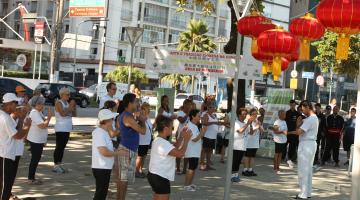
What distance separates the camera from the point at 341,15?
A: 6297 mm

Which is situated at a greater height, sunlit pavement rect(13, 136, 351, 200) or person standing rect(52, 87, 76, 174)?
person standing rect(52, 87, 76, 174)

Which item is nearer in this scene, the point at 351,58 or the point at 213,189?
the point at 213,189

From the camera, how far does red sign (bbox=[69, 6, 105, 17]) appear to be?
90.7 feet

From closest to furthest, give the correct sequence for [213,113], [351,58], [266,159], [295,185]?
[295,185]
[213,113]
[266,159]
[351,58]

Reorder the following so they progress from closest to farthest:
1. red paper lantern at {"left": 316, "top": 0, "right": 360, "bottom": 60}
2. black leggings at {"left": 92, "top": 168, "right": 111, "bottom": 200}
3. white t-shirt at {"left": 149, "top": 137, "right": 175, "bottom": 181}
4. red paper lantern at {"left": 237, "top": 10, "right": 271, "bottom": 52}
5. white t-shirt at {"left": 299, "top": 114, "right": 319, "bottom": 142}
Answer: red paper lantern at {"left": 316, "top": 0, "right": 360, "bottom": 60}, white t-shirt at {"left": 149, "top": 137, "right": 175, "bottom": 181}, black leggings at {"left": 92, "top": 168, "right": 111, "bottom": 200}, red paper lantern at {"left": 237, "top": 10, "right": 271, "bottom": 52}, white t-shirt at {"left": 299, "top": 114, "right": 319, "bottom": 142}

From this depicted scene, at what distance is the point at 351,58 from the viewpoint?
104 feet

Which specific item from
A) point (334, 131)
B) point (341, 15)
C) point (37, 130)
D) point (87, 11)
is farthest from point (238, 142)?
point (87, 11)

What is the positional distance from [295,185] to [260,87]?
67.7 metres

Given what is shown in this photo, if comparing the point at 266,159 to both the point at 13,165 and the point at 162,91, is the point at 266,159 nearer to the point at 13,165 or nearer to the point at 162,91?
the point at 162,91

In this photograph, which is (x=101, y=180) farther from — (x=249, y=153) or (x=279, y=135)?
(x=279, y=135)

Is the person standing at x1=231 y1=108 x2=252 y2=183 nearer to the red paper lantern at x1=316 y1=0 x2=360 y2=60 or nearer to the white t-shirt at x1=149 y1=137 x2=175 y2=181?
the white t-shirt at x1=149 y1=137 x2=175 y2=181

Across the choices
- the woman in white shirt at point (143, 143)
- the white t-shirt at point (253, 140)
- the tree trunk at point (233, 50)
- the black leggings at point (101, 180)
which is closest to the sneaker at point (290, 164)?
the tree trunk at point (233, 50)

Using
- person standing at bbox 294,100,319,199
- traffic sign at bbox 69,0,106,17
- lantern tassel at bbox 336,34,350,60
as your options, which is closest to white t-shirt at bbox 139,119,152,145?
person standing at bbox 294,100,319,199

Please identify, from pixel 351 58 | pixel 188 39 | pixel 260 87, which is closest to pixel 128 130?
pixel 351 58
